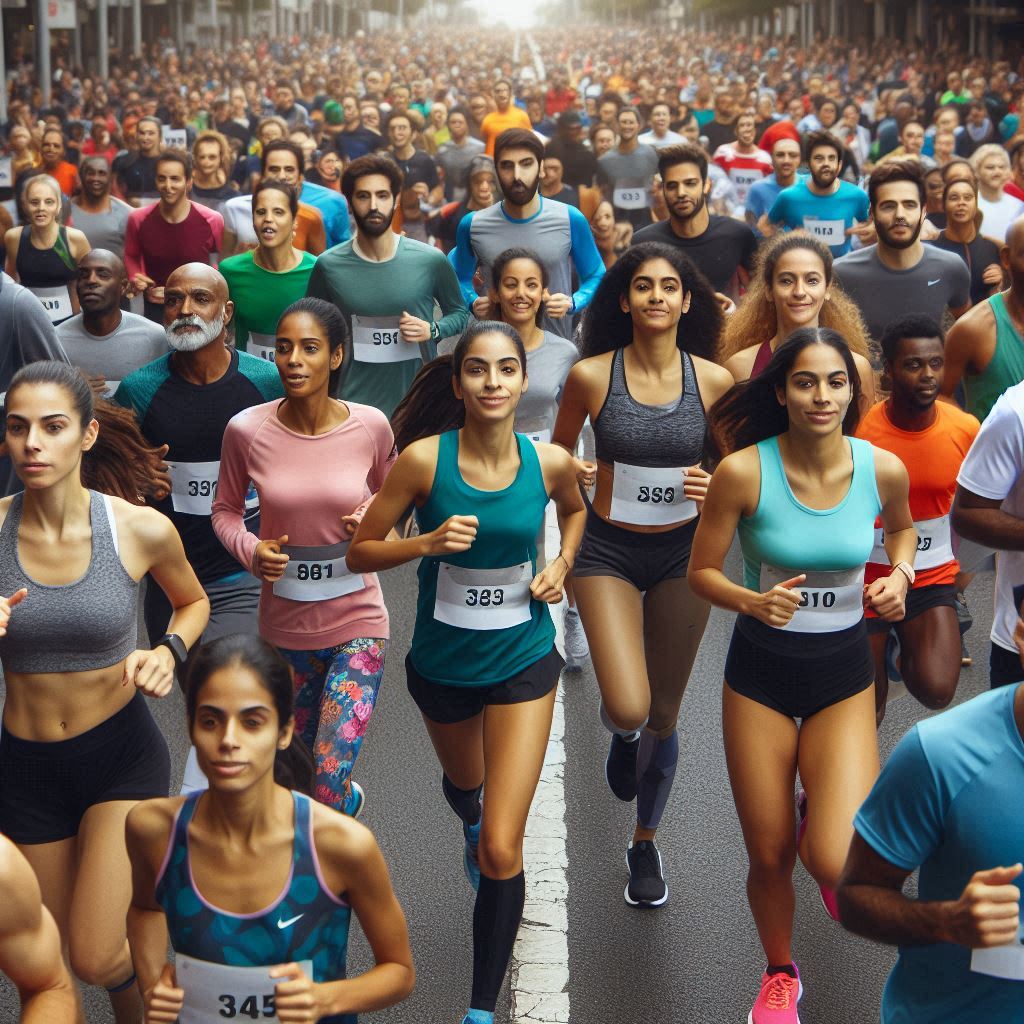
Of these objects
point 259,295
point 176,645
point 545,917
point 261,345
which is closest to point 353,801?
point 545,917

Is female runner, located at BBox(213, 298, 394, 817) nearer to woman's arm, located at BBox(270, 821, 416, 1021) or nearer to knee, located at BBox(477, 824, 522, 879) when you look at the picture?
knee, located at BBox(477, 824, 522, 879)

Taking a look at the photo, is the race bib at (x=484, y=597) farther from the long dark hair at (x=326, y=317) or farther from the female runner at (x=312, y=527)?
the long dark hair at (x=326, y=317)

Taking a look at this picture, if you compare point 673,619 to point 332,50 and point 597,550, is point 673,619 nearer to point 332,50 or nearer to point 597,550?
point 597,550

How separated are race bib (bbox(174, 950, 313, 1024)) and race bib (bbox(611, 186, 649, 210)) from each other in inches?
487

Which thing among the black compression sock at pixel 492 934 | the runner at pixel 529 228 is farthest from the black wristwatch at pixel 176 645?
the runner at pixel 529 228

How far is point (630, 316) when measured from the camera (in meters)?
6.53

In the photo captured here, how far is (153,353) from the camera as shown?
7746mm

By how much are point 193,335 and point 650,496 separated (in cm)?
161

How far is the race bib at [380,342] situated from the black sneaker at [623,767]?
2780 millimetres

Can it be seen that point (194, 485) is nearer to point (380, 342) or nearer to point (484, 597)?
point (484, 597)

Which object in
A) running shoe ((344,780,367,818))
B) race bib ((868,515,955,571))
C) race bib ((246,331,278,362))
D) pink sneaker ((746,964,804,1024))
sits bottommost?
pink sneaker ((746,964,804,1024))

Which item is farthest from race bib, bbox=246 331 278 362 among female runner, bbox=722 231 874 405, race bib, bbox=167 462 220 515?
female runner, bbox=722 231 874 405

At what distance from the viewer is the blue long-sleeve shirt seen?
30.3 feet

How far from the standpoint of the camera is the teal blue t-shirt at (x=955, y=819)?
3.18 m
